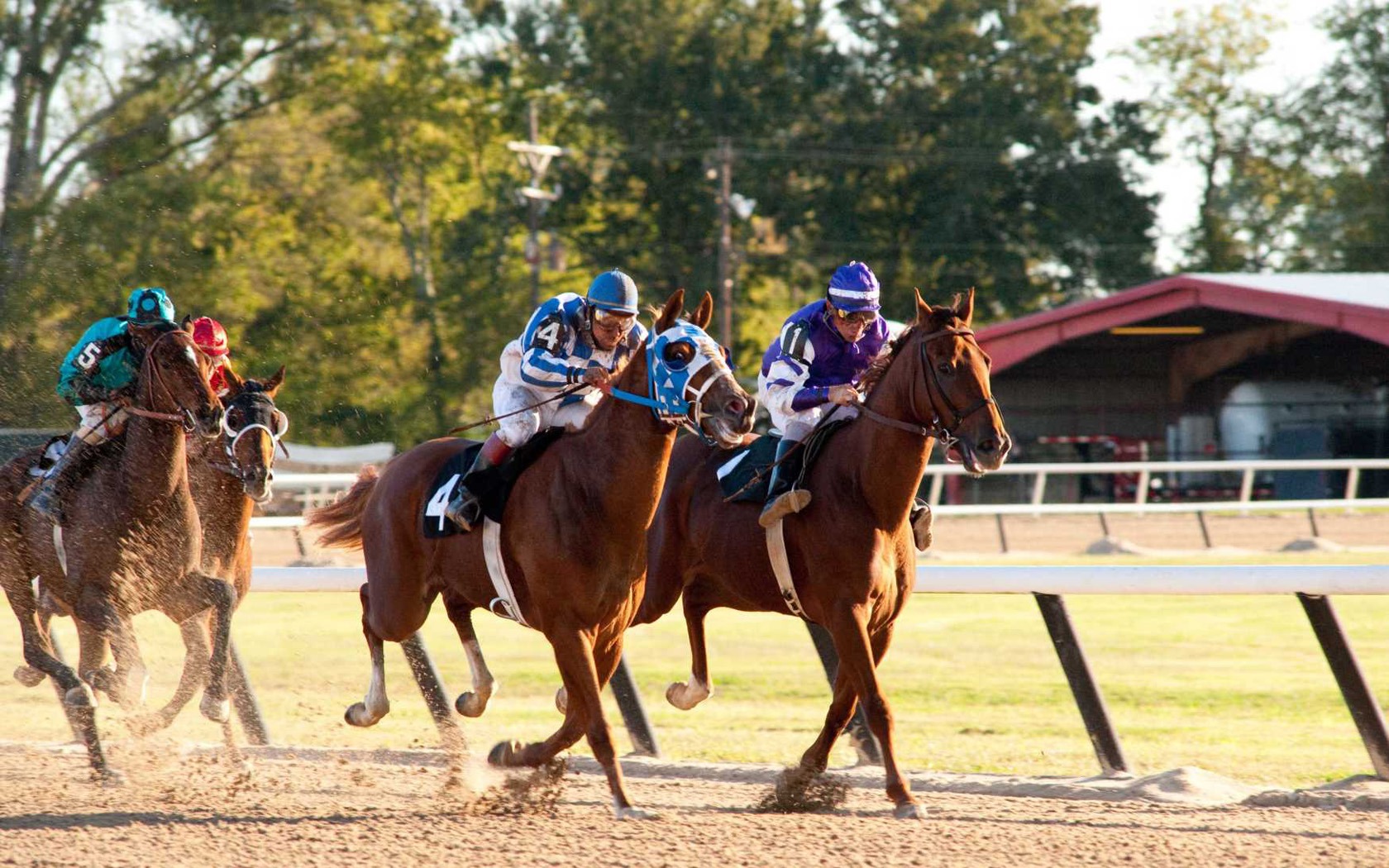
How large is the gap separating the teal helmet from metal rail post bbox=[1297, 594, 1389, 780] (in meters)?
4.86

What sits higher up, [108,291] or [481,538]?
[108,291]

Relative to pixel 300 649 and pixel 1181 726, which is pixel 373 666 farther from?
pixel 300 649

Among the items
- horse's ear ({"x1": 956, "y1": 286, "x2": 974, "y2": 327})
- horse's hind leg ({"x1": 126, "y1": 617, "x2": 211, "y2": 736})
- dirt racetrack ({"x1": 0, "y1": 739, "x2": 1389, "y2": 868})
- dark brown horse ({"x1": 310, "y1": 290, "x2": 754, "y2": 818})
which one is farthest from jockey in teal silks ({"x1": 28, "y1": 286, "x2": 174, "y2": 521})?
horse's ear ({"x1": 956, "y1": 286, "x2": 974, "y2": 327})

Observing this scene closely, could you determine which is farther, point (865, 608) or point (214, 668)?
point (214, 668)

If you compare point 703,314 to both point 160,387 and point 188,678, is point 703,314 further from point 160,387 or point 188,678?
point 188,678

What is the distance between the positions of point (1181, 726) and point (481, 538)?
13.3ft

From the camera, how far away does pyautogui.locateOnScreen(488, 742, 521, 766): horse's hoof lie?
590 centimetres

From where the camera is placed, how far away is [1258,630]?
1182 cm

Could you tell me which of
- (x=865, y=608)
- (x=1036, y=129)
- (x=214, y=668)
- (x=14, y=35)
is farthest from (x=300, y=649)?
(x=1036, y=129)

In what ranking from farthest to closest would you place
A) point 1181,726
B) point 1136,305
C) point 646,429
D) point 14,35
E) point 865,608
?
point 14,35
point 1136,305
point 1181,726
point 865,608
point 646,429

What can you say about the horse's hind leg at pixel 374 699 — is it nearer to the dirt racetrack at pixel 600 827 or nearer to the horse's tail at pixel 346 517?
the dirt racetrack at pixel 600 827

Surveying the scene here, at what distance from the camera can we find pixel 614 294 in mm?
5836

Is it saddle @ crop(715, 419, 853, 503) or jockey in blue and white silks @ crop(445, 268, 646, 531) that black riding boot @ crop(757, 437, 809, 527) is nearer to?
saddle @ crop(715, 419, 853, 503)

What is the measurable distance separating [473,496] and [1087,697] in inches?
102
